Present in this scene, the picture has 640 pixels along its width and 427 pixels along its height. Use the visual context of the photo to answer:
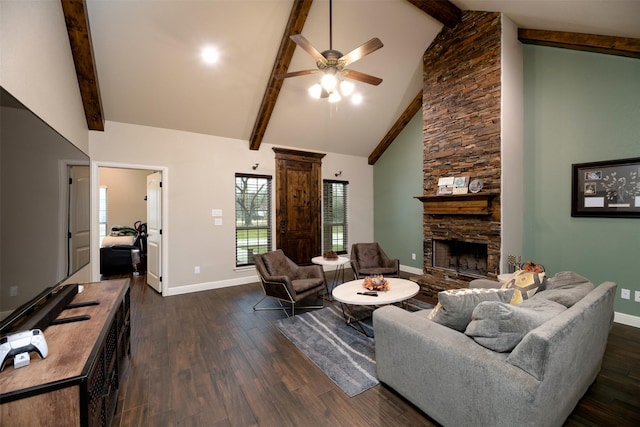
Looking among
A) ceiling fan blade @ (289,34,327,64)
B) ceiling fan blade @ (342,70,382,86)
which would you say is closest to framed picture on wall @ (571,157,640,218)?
ceiling fan blade @ (342,70,382,86)

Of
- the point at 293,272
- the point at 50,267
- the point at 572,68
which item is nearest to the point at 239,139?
the point at 293,272

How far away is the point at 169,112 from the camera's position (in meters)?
4.25

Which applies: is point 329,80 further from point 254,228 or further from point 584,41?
point 254,228

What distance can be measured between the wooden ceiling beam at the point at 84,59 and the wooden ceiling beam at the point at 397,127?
17.2 feet

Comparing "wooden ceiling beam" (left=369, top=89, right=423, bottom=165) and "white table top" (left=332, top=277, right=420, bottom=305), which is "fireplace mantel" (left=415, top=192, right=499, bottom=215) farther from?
"wooden ceiling beam" (left=369, top=89, right=423, bottom=165)

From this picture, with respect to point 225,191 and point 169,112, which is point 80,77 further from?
point 225,191

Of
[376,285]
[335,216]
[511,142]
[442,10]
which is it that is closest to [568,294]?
[376,285]

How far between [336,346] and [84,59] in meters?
4.41

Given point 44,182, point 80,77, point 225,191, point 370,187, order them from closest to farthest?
1. point 44,182
2. point 80,77
3. point 225,191
4. point 370,187

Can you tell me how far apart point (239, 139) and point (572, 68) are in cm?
518

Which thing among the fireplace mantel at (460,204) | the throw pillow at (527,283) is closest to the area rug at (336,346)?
the throw pillow at (527,283)

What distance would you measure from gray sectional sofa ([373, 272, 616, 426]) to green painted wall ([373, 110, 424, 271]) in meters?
3.75

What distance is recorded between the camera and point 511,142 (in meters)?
3.73

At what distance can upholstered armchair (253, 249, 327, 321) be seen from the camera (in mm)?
A: 3424
